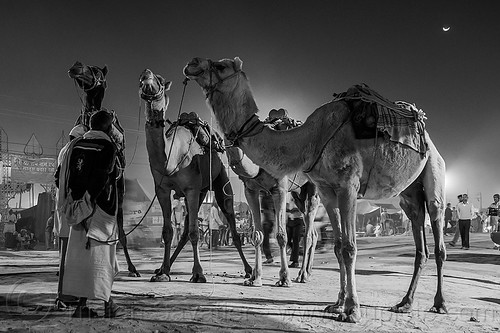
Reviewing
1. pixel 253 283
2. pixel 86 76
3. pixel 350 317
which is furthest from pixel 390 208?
pixel 350 317

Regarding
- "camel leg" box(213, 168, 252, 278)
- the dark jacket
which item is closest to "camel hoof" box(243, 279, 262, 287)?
"camel leg" box(213, 168, 252, 278)

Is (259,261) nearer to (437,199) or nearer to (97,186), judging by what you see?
(437,199)

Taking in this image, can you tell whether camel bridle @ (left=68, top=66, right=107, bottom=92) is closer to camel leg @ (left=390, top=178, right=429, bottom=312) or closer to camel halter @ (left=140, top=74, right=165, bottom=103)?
camel halter @ (left=140, top=74, right=165, bottom=103)

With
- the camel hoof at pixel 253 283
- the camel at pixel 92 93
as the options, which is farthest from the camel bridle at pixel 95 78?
the camel hoof at pixel 253 283

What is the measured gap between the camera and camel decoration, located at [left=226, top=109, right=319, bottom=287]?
6.59m

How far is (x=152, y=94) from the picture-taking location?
261 inches

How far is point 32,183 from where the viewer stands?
1617cm

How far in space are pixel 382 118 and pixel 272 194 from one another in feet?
8.39

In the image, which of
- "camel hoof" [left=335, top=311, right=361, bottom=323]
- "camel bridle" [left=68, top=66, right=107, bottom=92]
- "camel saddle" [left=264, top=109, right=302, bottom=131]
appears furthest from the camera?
"camel saddle" [left=264, top=109, right=302, bottom=131]

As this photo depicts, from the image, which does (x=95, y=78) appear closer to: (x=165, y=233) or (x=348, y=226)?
(x=165, y=233)

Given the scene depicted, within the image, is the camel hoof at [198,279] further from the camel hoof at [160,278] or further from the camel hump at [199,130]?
the camel hump at [199,130]

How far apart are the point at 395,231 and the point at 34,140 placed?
1972 centimetres

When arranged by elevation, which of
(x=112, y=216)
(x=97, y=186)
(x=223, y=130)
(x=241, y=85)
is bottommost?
(x=112, y=216)

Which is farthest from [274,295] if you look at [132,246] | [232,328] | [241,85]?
[132,246]
